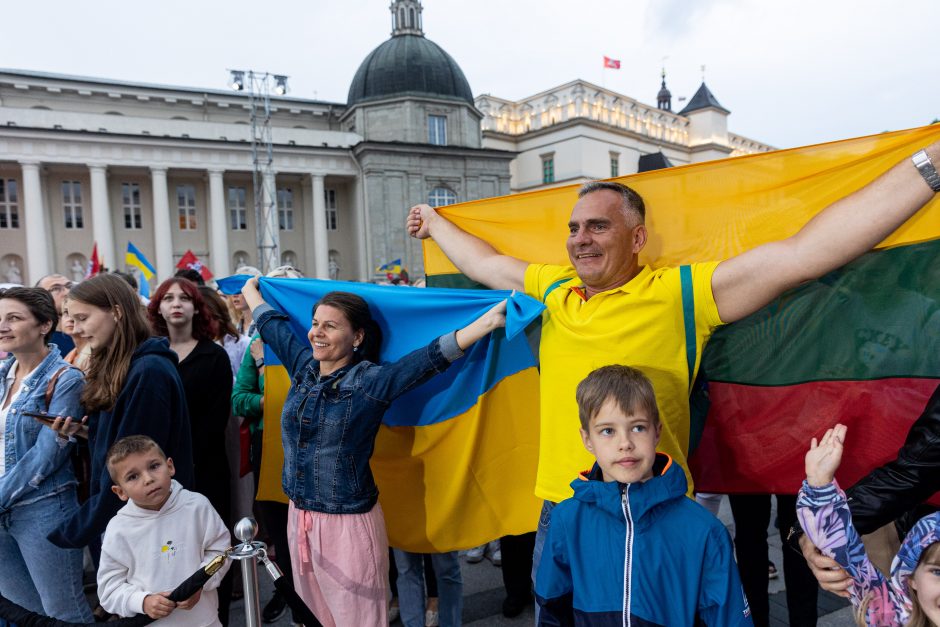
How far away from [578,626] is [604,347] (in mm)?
984

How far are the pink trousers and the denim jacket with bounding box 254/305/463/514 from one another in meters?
0.07

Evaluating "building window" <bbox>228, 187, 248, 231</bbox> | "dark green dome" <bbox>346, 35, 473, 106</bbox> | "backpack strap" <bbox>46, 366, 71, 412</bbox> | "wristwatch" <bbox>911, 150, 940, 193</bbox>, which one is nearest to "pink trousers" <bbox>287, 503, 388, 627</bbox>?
"backpack strap" <bbox>46, 366, 71, 412</bbox>

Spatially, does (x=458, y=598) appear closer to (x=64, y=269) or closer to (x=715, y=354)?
(x=715, y=354)

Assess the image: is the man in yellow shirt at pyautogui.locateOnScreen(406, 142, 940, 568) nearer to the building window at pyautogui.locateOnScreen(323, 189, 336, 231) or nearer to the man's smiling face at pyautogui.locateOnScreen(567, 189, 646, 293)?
the man's smiling face at pyautogui.locateOnScreen(567, 189, 646, 293)

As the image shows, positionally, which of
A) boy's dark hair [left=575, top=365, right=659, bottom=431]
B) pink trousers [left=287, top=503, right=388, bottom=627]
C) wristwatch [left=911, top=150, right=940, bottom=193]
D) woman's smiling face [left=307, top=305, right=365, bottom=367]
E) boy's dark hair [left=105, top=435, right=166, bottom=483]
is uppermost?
wristwatch [left=911, top=150, right=940, bottom=193]

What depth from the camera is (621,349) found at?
2223 mm

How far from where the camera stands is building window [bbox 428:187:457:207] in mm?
39688

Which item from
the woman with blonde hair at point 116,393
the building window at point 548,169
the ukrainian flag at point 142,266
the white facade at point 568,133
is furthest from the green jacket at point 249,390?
the building window at point 548,169

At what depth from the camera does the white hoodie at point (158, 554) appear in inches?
101

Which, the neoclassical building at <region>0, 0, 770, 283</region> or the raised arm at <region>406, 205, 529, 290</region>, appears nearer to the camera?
the raised arm at <region>406, 205, 529, 290</region>

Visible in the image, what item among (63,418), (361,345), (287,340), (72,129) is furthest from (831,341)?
(72,129)

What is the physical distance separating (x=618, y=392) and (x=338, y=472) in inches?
59.1

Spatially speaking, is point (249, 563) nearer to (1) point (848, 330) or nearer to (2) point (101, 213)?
(1) point (848, 330)

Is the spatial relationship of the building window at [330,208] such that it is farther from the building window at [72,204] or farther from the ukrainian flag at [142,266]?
the ukrainian flag at [142,266]
